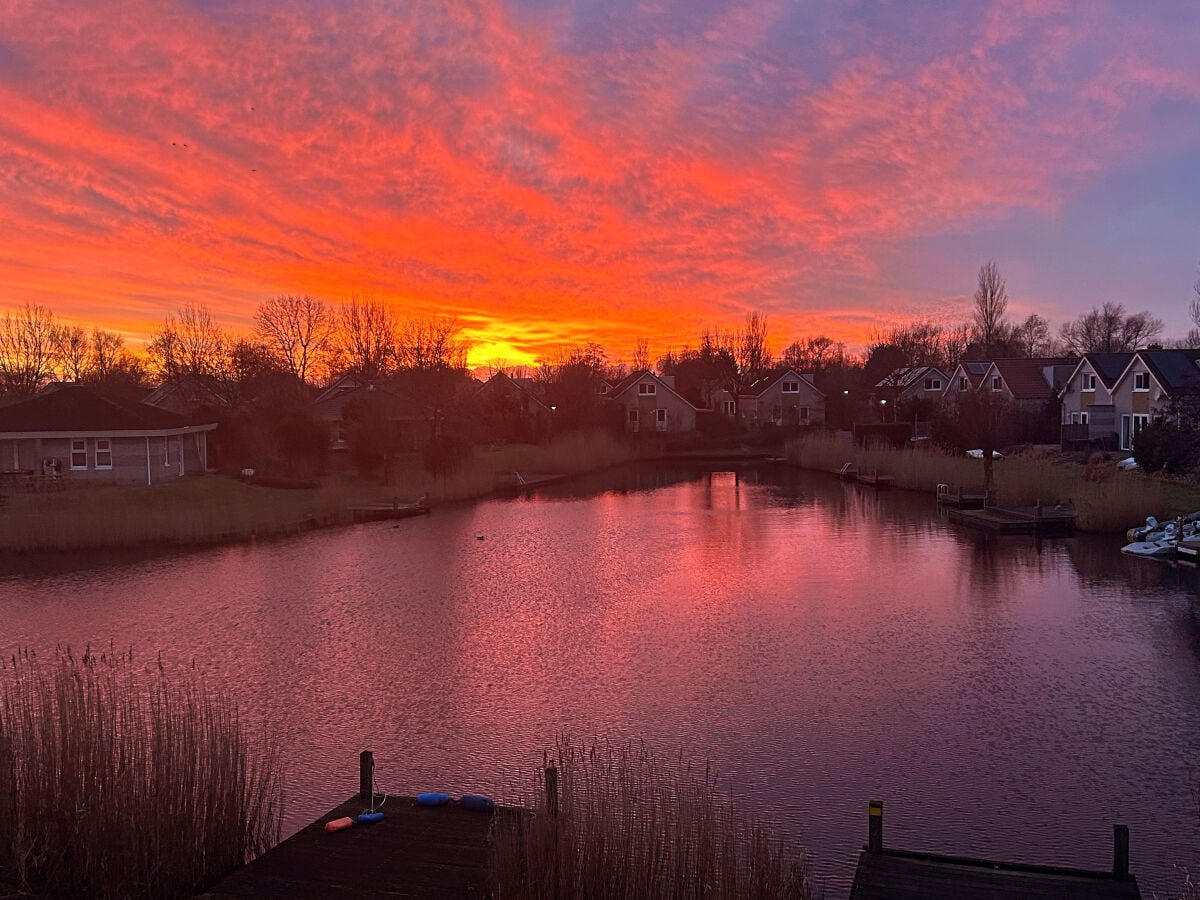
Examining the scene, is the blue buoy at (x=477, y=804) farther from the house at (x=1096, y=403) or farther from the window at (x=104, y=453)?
the house at (x=1096, y=403)

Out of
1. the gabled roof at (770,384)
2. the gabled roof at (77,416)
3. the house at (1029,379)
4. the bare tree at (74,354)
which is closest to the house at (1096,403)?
the house at (1029,379)

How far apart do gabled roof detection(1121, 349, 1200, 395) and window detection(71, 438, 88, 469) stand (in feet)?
142

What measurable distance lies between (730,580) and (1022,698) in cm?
990

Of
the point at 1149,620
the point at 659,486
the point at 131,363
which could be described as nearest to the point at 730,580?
the point at 1149,620

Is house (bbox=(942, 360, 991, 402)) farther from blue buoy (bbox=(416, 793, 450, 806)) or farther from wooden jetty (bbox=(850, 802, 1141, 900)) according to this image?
blue buoy (bbox=(416, 793, 450, 806))

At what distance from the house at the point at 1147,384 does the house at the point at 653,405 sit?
119ft

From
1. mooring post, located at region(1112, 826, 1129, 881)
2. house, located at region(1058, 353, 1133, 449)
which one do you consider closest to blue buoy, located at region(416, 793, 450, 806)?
mooring post, located at region(1112, 826, 1129, 881)

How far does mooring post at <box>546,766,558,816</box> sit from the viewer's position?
7.33m

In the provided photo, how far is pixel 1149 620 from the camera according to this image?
18250 millimetres

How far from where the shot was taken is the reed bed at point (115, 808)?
7.64 meters

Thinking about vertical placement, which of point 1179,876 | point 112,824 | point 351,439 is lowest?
point 1179,876

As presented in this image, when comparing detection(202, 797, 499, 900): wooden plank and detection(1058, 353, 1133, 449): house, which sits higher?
detection(1058, 353, 1133, 449): house

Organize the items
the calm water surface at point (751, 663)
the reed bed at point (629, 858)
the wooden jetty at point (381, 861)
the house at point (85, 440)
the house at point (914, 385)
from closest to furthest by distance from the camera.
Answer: the reed bed at point (629, 858), the wooden jetty at point (381, 861), the calm water surface at point (751, 663), the house at point (85, 440), the house at point (914, 385)

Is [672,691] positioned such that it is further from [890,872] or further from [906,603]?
[906,603]
